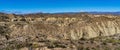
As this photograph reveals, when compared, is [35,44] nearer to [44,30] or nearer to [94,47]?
[94,47]

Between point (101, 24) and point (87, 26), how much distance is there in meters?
5.34

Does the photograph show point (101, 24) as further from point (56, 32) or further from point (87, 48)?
point (87, 48)

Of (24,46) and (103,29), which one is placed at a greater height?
(24,46)

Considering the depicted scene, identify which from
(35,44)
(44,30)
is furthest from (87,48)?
(44,30)

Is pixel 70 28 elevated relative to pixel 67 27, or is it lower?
lower

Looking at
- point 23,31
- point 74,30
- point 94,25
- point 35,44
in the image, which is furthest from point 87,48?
point 94,25

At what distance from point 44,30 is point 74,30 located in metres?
6.71

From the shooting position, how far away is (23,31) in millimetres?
43250

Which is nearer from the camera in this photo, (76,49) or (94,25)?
(76,49)

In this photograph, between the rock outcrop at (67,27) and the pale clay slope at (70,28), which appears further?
the pale clay slope at (70,28)

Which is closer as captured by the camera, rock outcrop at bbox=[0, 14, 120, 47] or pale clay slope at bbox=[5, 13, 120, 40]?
rock outcrop at bbox=[0, 14, 120, 47]

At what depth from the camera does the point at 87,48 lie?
20219 millimetres

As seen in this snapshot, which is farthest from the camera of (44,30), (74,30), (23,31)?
(74,30)

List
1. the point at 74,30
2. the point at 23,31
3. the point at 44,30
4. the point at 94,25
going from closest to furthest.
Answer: the point at 23,31 → the point at 44,30 → the point at 74,30 → the point at 94,25
